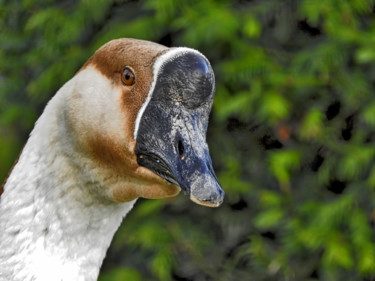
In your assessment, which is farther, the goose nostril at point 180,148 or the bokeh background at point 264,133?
the bokeh background at point 264,133

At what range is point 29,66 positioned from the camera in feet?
18.6

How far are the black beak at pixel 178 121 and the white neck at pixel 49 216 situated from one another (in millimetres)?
266

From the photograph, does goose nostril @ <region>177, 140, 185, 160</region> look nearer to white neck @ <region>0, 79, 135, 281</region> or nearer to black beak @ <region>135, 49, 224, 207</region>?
black beak @ <region>135, 49, 224, 207</region>

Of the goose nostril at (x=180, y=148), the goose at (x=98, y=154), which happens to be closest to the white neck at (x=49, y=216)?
the goose at (x=98, y=154)

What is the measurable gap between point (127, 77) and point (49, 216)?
1.59ft

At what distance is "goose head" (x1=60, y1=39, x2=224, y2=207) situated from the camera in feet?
6.86

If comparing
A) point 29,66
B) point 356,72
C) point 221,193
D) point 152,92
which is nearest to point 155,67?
point 152,92

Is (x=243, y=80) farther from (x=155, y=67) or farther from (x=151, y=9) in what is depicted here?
(x=155, y=67)

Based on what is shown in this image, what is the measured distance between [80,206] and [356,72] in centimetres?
286

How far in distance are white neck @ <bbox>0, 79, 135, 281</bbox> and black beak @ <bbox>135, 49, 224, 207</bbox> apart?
10.5 inches

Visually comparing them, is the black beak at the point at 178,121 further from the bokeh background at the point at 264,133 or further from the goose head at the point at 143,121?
the bokeh background at the point at 264,133

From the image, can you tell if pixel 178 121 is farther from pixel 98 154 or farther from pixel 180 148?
pixel 98 154

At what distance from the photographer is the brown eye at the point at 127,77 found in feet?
7.32

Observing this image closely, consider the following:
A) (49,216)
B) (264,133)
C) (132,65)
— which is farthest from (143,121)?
(264,133)
